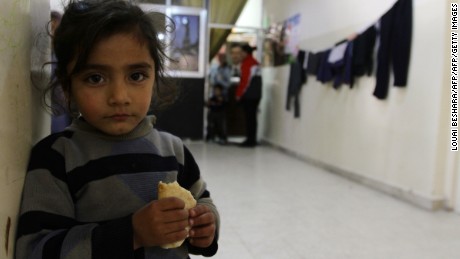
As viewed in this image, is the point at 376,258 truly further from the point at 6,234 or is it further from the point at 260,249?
the point at 6,234

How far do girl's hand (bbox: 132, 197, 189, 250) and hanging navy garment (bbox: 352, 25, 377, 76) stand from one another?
2.72m

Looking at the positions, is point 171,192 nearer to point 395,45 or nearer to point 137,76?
point 137,76

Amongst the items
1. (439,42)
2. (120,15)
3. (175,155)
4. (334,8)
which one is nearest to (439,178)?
(439,42)

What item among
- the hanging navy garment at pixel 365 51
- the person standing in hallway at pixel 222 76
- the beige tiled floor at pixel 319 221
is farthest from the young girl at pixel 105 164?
the person standing in hallway at pixel 222 76

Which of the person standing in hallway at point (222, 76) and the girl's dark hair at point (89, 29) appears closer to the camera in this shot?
the girl's dark hair at point (89, 29)

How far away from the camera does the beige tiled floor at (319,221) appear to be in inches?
68.0

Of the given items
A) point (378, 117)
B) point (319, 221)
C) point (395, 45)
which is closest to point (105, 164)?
point (319, 221)

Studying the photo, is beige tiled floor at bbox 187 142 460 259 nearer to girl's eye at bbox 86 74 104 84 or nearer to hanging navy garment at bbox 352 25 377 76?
hanging navy garment at bbox 352 25 377 76

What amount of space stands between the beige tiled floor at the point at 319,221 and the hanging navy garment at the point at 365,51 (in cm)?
89

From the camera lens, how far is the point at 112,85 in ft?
2.07

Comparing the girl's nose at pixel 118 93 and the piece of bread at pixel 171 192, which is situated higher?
the girl's nose at pixel 118 93

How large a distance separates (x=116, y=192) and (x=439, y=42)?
7.63ft

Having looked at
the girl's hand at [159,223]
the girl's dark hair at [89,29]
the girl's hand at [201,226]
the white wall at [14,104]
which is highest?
the girl's dark hair at [89,29]

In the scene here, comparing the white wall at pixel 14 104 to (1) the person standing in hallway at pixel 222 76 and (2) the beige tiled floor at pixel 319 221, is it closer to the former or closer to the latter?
(2) the beige tiled floor at pixel 319 221
